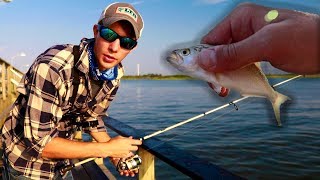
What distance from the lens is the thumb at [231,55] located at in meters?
0.85

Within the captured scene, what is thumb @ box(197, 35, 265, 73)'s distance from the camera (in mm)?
850

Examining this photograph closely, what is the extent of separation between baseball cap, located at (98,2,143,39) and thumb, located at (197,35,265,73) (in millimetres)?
1417

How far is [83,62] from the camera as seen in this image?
2330mm

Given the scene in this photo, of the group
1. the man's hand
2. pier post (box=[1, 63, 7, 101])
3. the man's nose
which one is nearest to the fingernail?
the man's nose

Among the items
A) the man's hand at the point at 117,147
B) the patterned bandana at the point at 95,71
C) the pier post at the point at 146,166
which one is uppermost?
the patterned bandana at the point at 95,71

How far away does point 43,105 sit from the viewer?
2240 mm

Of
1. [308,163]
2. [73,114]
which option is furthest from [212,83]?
[308,163]

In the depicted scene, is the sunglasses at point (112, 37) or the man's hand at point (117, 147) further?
the man's hand at point (117, 147)

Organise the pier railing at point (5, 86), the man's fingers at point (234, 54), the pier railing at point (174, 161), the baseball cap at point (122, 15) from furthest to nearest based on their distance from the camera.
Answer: the pier railing at point (5, 86)
the pier railing at point (174, 161)
the baseball cap at point (122, 15)
the man's fingers at point (234, 54)

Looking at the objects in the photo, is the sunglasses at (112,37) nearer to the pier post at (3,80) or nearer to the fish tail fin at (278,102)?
the fish tail fin at (278,102)

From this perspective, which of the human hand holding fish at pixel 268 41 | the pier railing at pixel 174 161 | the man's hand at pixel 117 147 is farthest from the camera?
the man's hand at pixel 117 147

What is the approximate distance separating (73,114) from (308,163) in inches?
375

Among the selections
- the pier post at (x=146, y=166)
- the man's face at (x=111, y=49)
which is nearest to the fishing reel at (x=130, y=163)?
the pier post at (x=146, y=166)

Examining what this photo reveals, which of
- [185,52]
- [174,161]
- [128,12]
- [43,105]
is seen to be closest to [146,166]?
[174,161]
